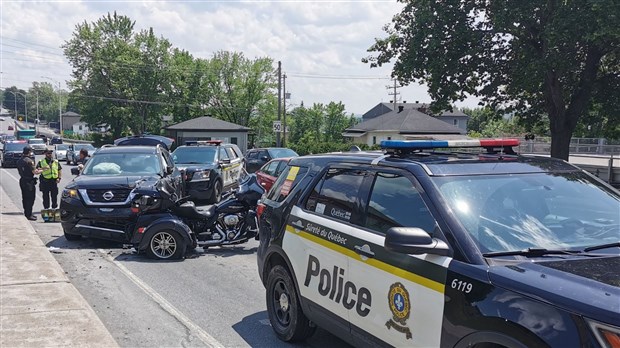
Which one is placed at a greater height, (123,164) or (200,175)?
(123,164)

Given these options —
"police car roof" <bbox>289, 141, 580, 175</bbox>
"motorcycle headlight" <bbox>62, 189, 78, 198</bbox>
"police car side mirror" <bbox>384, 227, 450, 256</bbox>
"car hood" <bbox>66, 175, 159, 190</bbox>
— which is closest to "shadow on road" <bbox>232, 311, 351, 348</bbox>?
"police car roof" <bbox>289, 141, 580, 175</bbox>

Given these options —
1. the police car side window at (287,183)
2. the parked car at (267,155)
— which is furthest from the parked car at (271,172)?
the police car side window at (287,183)

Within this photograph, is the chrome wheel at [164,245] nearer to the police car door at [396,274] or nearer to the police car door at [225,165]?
the police car door at [396,274]

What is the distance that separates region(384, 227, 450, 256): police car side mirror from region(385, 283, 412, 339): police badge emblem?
0.42m

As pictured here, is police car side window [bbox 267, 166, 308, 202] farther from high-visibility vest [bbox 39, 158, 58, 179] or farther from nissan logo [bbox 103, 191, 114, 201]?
high-visibility vest [bbox 39, 158, 58, 179]

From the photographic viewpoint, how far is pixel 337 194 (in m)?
4.75

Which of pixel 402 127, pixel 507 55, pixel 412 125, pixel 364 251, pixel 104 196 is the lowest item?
pixel 104 196

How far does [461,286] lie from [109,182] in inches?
331

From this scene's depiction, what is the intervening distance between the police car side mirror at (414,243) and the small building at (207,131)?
47013mm

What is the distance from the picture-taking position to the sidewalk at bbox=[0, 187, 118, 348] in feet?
16.7

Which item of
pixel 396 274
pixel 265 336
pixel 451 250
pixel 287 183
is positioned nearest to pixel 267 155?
pixel 287 183

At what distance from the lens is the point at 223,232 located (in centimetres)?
955

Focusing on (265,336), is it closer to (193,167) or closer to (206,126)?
(193,167)

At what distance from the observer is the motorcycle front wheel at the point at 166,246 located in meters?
9.01
